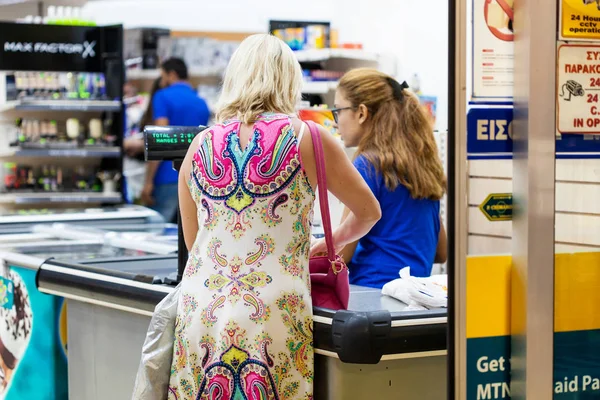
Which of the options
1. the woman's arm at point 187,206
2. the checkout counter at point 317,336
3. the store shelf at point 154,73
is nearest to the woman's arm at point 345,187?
the checkout counter at point 317,336

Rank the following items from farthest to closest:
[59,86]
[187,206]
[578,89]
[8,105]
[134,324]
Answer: [59,86]
[8,105]
[134,324]
[187,206]
[578,89]

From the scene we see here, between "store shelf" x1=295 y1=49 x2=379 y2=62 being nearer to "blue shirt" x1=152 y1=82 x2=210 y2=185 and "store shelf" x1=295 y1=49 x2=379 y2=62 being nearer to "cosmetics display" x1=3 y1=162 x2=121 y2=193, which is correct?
"blue shirt" x1=152 y1=82 x2=210 y2=185


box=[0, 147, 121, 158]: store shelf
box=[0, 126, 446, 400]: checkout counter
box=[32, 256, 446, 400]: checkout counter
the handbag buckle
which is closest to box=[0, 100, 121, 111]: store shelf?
box=[0, 147, 121, 158]: store shelf

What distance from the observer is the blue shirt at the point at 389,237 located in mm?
3047

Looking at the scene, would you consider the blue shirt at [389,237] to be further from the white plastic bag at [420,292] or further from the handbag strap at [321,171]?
the handbag strap at [321,171]

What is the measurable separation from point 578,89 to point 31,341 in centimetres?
263

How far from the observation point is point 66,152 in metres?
7.02

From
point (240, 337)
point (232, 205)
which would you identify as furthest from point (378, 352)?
point (232, 205)

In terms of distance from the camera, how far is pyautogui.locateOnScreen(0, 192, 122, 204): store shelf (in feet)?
23.1

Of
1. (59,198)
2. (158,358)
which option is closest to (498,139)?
(158,358)

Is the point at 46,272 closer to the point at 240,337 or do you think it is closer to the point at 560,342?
the point at 240,337

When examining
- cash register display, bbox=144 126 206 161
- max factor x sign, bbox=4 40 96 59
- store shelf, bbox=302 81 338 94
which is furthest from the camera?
max factor x sign, bbox=4 40 96 59

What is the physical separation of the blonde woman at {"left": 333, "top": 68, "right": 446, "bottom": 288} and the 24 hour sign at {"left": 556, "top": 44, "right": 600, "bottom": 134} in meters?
1.22

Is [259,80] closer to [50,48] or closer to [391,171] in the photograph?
[391,171]
